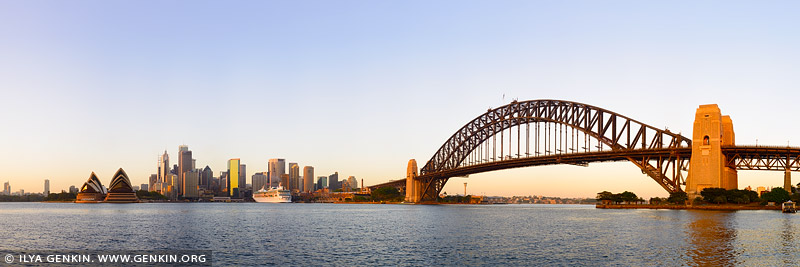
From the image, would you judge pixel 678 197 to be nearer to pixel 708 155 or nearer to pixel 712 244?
pixel 708 155

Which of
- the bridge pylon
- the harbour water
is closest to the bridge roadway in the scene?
the bridge pylon

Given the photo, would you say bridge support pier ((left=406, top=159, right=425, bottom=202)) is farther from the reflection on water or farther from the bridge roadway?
the reflection on water

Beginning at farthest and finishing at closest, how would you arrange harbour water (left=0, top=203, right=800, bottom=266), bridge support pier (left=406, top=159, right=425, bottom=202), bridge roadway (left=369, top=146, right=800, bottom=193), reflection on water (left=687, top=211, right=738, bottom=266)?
bridge support pier (left=406, top=159, right=425, bottom=202) → bridge roadway (left=369, top=146, right=800, bottom=193) → harbour water (left=0, top=203, right=800, bottom=266) → reflection on water (left=687, top=211, right=738, bottom=266)

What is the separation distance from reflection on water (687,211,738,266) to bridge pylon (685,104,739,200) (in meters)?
35.4

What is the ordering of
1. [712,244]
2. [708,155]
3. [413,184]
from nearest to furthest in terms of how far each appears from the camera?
[712,244]
[708,155]
[413,184]

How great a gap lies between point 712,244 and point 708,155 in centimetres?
5714

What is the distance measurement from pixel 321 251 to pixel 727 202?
74289mm

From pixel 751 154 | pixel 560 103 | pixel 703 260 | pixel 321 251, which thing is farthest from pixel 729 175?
pixel 321 251

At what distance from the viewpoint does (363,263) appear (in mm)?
36188

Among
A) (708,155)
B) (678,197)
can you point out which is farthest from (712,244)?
(678,197)

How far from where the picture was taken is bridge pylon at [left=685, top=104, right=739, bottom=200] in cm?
9450

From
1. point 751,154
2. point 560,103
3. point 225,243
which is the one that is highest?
point 560,103

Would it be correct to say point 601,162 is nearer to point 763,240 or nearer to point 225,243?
point 763,240

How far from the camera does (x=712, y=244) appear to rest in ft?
143
